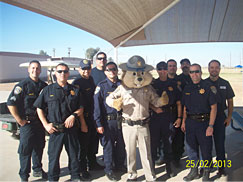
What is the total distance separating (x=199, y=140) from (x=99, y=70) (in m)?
2.01

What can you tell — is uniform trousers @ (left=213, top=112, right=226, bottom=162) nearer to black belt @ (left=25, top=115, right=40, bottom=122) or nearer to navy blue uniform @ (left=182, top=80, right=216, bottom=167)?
navy blue uniform @ (left=182, top=80, right=216, bottom=167)

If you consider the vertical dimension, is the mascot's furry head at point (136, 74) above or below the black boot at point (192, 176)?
above

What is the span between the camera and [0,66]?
78.6ft

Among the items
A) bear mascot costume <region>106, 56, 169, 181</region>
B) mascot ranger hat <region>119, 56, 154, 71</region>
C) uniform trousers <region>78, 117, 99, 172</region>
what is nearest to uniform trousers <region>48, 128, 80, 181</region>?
uniform trousers <region>78, 117, 99, 172</region>

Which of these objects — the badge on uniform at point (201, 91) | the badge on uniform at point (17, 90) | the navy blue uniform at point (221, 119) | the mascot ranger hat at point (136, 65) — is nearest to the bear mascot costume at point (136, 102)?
the mascot ranger hat at point (136, 65)

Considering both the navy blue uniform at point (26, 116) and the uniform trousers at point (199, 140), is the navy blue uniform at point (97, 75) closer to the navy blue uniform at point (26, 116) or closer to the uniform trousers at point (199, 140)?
the navy blue uniform at point (26, 116)

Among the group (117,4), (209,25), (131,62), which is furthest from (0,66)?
(131,62)

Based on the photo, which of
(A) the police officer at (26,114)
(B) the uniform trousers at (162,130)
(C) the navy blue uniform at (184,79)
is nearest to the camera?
(A) the police officer at (26,114)

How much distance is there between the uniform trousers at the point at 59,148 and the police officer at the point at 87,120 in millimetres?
291

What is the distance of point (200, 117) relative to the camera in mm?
2596

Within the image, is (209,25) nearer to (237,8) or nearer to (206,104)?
(237,8)

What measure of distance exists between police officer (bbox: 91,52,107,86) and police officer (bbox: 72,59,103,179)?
0.11 meters

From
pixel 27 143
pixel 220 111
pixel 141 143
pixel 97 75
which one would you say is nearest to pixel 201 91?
pixel 220 111

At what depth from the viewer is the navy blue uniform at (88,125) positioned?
2857 millimetres
